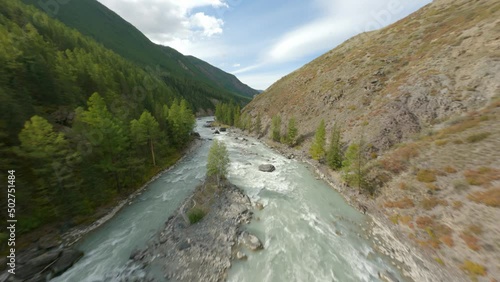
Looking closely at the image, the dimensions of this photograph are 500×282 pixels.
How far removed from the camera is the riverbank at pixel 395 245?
65.9 feet

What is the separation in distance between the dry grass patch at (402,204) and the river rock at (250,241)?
2135cm

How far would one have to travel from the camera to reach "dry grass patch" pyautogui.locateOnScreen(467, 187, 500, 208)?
22.7 m

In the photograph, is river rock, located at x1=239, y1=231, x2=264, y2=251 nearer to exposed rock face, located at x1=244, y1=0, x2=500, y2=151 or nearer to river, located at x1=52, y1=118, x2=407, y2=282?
river, located at x1=52, y1=118, x2=407, y2=282

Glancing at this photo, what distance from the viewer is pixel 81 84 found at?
51438mm

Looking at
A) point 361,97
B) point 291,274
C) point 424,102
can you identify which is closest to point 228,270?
point 291,274

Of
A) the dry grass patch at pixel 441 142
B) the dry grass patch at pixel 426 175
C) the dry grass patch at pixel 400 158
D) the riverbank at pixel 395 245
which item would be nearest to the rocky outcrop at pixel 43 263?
the riverbank at pixel 395 245

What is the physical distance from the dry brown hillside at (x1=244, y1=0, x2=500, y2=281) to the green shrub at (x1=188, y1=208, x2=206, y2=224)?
27310 mm

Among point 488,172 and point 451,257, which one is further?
point 488,172

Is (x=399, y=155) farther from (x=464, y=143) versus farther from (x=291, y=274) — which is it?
(x=291, y=274)

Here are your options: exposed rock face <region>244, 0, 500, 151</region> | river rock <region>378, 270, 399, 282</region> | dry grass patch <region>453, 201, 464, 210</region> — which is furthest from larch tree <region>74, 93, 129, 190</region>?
exposed rock face <region>244, 0, 500, 151</region>

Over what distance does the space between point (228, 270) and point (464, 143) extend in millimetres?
40238

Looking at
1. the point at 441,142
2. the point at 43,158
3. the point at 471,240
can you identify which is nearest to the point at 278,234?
the point at 471,240

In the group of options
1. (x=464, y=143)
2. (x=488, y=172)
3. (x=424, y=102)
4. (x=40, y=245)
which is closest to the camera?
(x=40, y=245)

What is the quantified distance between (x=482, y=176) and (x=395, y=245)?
14773mm
